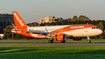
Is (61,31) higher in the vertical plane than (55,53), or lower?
higher

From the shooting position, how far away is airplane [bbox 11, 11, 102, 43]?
5053cm

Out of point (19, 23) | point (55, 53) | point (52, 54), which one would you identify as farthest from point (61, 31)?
point (52, 54)

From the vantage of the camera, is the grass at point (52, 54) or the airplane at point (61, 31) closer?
the grass at point (52, 54)

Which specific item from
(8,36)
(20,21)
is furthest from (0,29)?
(20,21)

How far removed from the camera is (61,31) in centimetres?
5397

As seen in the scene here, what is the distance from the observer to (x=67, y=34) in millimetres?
52938

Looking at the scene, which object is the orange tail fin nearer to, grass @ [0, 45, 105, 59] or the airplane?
the airplane

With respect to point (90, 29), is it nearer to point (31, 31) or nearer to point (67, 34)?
point (67, 34)

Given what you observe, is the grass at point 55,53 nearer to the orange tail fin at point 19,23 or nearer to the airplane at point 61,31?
the airplane at point 61,31

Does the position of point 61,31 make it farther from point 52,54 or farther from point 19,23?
point 52,54

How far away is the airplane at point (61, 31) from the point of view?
50531 millimetres

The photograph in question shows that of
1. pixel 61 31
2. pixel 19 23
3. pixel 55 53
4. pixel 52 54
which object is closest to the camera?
pixel 52 54

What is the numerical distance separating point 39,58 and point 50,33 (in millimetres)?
35335

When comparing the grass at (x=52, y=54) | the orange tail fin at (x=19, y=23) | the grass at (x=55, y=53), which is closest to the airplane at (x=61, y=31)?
the orange tail fin at (x=19, y=23)
